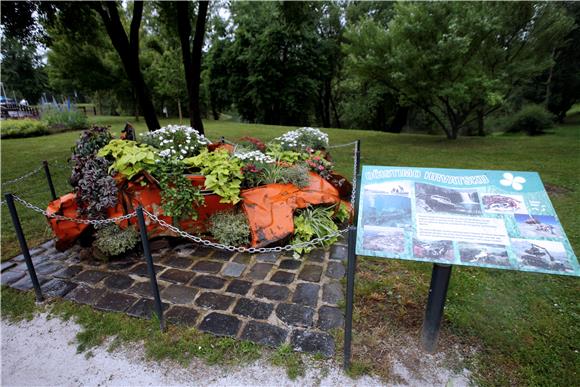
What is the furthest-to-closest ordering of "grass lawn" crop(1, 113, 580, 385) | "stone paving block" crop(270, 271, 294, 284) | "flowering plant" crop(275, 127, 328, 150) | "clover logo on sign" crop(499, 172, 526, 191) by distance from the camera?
"flowering plant" crop(275, 127, 328, 150), "stone paving block" crop(270, 271, 294, 284), "grass lawn" crop(1, 113, 580, 385), "clover logo on sign" crop(499, 172, 526, 191)

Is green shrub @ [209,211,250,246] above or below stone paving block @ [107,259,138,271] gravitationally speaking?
above

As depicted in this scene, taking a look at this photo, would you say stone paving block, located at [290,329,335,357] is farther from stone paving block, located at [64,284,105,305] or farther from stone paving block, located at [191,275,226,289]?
stone paving block, located at [64,284,105,305]

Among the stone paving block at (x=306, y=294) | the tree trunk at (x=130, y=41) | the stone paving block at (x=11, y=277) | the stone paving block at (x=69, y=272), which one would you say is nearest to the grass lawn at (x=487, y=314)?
the stone paving block at (x=306, y=294)

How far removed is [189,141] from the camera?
431cm

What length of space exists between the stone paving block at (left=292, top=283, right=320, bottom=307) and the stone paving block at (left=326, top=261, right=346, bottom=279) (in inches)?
10.8

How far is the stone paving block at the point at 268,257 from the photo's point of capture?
357cm

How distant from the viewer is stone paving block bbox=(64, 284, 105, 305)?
2.91m

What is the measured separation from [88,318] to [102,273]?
0.74 m

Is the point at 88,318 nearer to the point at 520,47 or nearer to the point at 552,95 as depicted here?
the point at 520,47

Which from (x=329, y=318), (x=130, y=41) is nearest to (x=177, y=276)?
(x=329, y=318)

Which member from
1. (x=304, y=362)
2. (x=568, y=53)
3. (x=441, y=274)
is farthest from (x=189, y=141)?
(x=568, y=53)

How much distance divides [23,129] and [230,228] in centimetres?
1572

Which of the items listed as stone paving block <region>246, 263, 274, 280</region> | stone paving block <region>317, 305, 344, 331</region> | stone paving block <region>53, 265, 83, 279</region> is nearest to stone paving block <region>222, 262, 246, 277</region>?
stone paving block <region>246, 263, 274, 280</region>

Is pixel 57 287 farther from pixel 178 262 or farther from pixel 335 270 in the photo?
pixel 335 270
